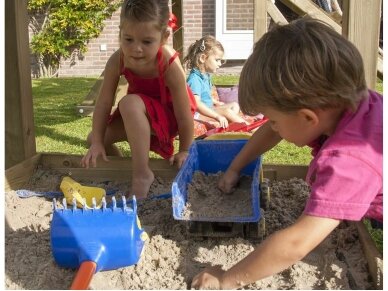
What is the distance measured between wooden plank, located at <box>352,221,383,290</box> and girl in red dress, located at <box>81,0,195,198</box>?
922mm

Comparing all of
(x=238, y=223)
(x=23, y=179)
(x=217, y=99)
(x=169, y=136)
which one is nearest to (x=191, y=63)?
(x=217, y=99)

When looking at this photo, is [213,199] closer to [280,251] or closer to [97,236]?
[97,236]

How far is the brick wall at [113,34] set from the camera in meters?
10.2

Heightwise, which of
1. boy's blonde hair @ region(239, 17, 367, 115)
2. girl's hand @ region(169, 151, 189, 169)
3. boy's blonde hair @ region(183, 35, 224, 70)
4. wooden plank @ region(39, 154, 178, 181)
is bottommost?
wooden plank @ region(39, 154, 178, 181)

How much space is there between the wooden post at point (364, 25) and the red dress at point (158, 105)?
80 centimetres

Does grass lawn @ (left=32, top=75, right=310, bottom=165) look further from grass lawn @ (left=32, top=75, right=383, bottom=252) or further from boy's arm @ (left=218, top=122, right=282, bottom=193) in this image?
boy's arm @ (left=218, top=122, right=282, bottom=193)

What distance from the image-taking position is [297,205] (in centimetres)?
219

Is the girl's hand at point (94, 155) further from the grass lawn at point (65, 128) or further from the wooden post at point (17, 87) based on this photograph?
the grass lawn at point (65, 128)

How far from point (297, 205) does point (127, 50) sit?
3.24 feet

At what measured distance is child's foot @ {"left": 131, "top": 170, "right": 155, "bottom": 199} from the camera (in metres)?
2.32

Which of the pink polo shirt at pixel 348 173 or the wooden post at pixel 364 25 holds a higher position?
the wooden post at pixel 364 25

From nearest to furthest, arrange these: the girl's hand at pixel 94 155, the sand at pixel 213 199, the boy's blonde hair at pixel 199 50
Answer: the sand at pixel 213 199 → the girl's hand at pixel 94 155 → the boy's blonde hair at pixel 199 50

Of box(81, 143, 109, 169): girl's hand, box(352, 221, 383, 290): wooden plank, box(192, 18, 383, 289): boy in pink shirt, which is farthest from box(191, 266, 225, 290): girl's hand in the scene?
box(81, 143, 109, 169): girl's hand

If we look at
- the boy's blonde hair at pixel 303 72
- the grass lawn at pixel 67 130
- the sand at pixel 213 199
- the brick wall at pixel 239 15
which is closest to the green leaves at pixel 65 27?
the brick wall at pixel 239 15
